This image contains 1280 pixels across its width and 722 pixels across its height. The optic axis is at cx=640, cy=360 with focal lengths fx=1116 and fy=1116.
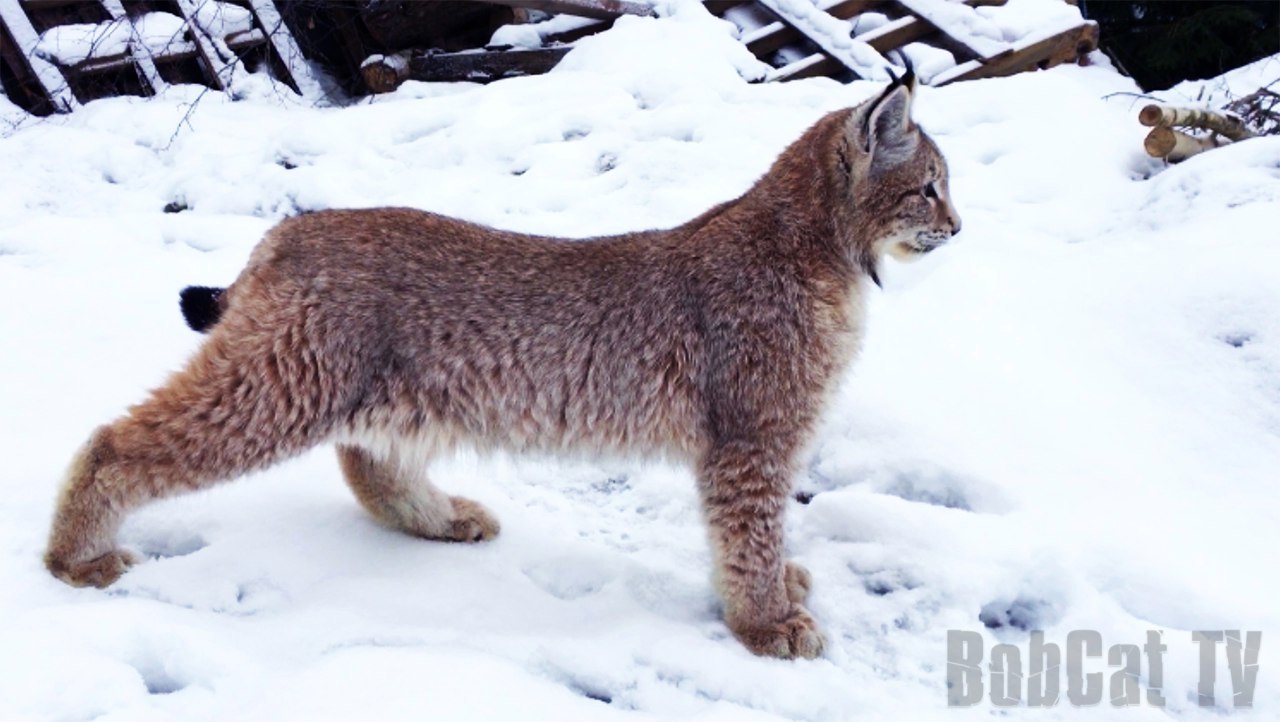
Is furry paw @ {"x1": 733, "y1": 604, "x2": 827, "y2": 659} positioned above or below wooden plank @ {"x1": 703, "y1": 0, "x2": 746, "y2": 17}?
below

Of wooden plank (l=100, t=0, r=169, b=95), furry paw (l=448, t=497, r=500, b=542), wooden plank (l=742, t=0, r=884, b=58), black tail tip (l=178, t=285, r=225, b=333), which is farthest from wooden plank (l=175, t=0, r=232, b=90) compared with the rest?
furry paw (l=448, t=497, r=500, b=542)

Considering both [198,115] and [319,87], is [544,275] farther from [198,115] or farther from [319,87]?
[319,87]

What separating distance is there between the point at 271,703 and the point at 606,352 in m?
1.42

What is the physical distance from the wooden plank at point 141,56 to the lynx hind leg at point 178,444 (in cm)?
501

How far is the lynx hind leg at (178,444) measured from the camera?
10.3 ft

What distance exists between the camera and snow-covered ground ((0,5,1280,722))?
2.98 m

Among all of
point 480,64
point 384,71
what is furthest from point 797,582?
point 384,71

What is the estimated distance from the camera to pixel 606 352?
3.51 metres

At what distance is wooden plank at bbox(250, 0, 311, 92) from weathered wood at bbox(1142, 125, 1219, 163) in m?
5.67

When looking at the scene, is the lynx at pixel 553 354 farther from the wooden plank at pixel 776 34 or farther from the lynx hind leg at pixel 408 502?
the wooden plank at pixel 776 34

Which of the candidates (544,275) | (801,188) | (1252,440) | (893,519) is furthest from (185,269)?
(1252,440)

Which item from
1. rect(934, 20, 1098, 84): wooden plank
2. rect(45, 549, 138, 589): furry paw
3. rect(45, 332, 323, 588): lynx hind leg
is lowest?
rect(934, 20, 1098, 84): wooden plank

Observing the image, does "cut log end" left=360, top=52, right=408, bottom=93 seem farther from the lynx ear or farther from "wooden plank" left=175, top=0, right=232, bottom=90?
the lynx ear

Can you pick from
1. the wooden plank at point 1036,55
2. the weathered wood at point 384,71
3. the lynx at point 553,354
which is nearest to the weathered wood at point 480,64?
the weathered wood at point 384,71
